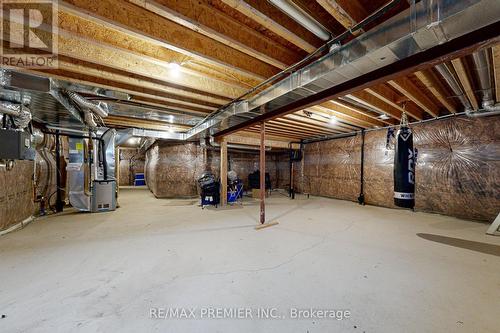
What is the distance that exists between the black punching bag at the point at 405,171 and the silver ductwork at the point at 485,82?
82 cm

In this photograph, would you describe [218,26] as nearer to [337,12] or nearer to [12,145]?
[337,12]

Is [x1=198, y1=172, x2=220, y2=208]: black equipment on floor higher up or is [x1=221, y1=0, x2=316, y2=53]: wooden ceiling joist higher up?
[x1=221, y1=0, x2=316, y2=53]: wooden ceiling joist

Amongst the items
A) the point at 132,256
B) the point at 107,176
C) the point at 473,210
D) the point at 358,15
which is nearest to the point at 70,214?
the point at 107,176

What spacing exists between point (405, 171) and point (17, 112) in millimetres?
5065

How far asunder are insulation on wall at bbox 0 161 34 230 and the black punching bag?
214 inches

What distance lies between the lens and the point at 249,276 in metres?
1.79

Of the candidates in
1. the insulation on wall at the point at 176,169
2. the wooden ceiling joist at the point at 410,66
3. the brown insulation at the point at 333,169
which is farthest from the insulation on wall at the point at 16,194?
the brown insulation at the point at 333,169

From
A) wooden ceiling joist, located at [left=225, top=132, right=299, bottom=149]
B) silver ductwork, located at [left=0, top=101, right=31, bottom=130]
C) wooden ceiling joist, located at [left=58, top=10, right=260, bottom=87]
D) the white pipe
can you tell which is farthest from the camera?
wooden ceiling joist, located at [left=225, top=132, right=299, bottom=149]

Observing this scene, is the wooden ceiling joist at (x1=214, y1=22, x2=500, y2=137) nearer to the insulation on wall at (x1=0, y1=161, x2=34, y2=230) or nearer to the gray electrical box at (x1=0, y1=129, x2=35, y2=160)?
the gray electrical box at (x1=0, y1=129, x2=35, y2=160)

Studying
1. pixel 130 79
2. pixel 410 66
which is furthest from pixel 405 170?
pixel 130 79

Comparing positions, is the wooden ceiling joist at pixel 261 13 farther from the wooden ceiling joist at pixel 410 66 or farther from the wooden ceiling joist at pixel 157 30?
the wooden ceiling joist at pixel 410 66

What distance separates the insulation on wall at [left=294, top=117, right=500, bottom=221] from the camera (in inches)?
141

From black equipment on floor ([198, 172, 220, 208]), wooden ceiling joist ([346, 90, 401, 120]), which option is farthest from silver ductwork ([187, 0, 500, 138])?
black equipment on floor ([198, 172, 220, 208])

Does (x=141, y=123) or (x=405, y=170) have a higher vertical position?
(x=141, y=123)
